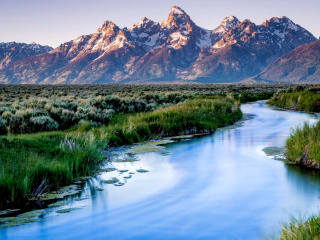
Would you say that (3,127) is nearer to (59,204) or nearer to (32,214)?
(59,204)

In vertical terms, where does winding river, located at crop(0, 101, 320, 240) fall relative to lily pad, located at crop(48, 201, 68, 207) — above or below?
below

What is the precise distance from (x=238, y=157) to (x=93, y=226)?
869 centimetres

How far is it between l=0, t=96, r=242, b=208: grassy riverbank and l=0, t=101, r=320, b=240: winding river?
95cm

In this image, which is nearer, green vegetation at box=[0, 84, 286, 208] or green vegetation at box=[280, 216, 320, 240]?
green vegetation at box=[280, 216, 320, 240]

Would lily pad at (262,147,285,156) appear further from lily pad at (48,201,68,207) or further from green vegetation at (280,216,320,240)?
green vegetation at (280,216,320,240)

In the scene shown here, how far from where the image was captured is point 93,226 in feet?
27.7

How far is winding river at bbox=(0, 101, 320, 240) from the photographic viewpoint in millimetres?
8117

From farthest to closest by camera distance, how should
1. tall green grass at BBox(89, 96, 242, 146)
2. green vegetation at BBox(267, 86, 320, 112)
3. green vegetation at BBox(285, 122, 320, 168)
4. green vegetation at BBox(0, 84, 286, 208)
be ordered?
green vegetation at BBox(267, 86, 320, 112) < tall green grass at BBox(89, 96, 242, 146) < green vegetation at BBox(285, 122, 320, 168) < green vegetation at BBox(0, 84, 286, 208)

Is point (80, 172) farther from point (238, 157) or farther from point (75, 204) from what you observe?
point (238, 157)

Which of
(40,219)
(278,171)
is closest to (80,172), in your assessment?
(40,219)

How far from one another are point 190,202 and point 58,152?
5571 mm

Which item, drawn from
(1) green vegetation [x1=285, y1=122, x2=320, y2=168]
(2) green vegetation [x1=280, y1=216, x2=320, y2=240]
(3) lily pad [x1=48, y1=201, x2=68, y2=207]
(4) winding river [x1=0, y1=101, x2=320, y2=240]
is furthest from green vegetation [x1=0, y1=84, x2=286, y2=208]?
(1) green vegetation [x1=285, y1=122, x2=320, y2=168]

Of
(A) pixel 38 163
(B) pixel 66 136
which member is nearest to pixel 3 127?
(B) pixel 66 136

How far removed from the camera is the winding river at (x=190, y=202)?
320 inches
